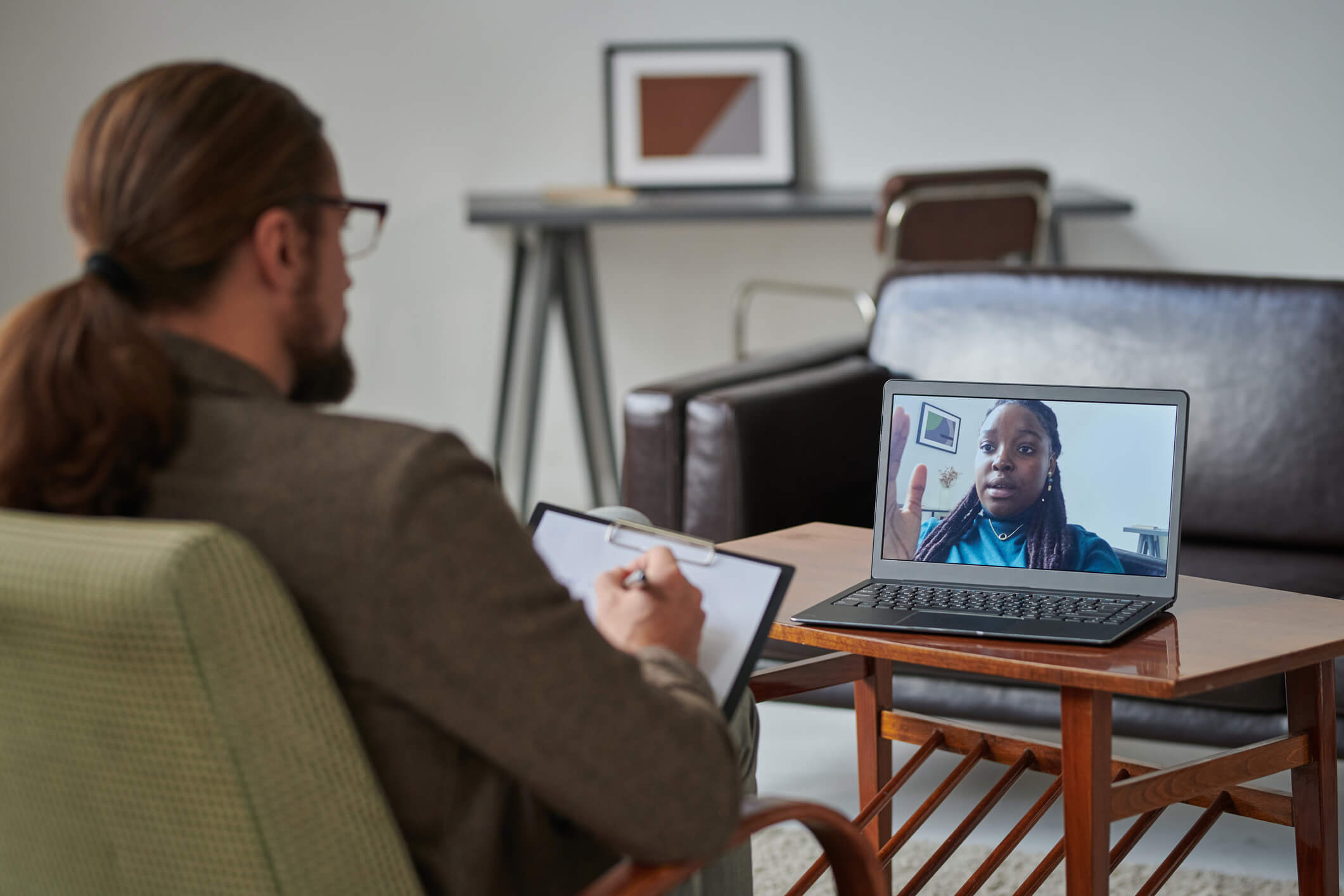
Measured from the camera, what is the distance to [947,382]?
4.49 feet

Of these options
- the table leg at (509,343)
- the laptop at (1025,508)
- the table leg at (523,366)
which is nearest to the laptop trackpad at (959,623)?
the laptop at (1025,508)

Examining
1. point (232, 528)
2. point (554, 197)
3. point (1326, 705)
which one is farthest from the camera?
point (554, 197)

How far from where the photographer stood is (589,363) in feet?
13.4

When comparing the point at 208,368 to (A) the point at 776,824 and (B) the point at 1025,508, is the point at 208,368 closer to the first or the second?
(A) the point at 776,824

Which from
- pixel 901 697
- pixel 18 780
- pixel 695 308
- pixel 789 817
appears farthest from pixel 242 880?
pixel 695 308

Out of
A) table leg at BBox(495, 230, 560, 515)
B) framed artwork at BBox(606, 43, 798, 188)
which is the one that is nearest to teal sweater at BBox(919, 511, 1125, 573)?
table leg at BBox(495, 230, 560, 515)

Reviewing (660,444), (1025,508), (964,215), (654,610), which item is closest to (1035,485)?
(1025,508)

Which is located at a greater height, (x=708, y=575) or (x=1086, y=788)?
(x=708, y=575)

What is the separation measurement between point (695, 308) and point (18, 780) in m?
3.59

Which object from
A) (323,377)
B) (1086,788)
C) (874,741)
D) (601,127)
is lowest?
(874,741)

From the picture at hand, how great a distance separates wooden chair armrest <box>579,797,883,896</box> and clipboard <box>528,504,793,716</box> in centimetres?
8

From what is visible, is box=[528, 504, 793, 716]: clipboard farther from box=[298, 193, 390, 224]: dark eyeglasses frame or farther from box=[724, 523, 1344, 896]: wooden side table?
box=[298, 193, 390, 224]: dark eyeglasses frame

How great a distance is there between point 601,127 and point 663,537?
3365mm

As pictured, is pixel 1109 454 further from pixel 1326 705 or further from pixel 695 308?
pixel 695 308
